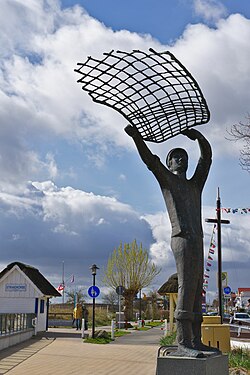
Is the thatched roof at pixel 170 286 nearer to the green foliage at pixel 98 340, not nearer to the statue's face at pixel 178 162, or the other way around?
the green foliage at pixel 98 340

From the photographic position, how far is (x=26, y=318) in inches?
990

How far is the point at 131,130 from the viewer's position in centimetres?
723

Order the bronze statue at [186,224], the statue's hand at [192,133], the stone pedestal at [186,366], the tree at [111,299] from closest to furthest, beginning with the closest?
A: the stone pedestal at [186,366]
the bronze statue at [186,224]
the statue's hand at [192,133]
the tree at [111,299]

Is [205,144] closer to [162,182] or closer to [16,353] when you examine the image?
[162,182]

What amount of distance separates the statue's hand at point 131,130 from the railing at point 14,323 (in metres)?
12.9

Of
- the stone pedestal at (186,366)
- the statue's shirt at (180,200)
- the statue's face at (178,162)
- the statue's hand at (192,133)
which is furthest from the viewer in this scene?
the statue's hand at (192,133)

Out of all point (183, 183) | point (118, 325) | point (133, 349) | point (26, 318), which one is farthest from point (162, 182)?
point (118, 325)

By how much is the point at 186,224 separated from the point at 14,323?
15834mm

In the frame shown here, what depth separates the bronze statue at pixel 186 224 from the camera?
6.83 metres

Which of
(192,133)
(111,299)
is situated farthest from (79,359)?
(111,299)

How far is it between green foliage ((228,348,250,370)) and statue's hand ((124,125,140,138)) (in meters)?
5.92

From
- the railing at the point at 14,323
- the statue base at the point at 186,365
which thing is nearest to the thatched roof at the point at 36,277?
the railing at the point at 14,323

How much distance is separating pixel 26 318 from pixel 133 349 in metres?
7.31

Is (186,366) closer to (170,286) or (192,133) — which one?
(192,133)
